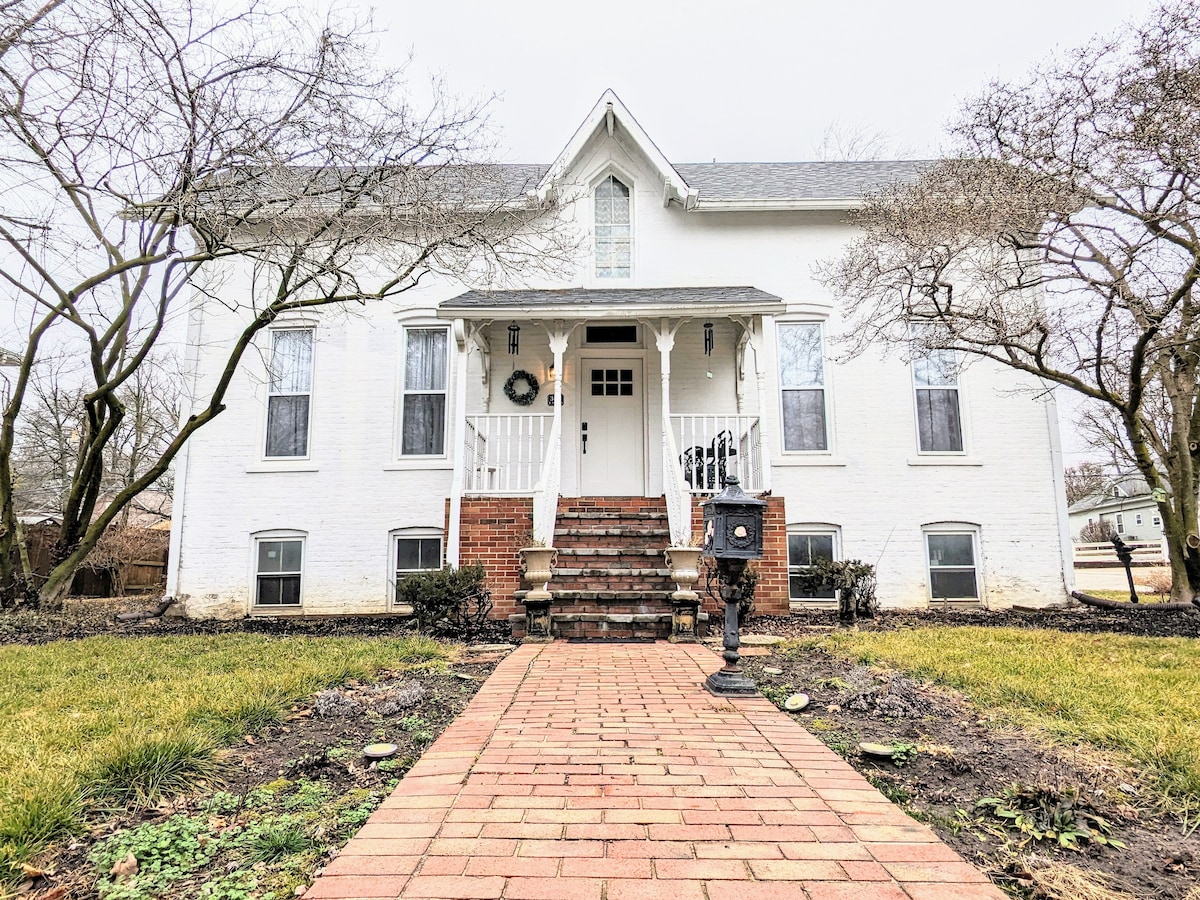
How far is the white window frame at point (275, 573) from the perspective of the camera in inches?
363

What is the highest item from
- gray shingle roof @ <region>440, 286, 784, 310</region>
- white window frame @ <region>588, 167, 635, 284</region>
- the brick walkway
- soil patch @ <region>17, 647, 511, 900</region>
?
white window frame @ <region>588, 167, 635, 284</region>

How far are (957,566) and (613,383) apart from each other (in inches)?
215

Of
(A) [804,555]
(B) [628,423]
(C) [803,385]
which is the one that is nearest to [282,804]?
(B) [628,423]

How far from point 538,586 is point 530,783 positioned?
382 cm

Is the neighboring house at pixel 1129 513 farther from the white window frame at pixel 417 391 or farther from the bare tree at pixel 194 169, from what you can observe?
the bare tree at pixel 194 169

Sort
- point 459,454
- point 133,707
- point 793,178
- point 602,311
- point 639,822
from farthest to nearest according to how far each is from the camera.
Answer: point 793,178 → point 602,311 → point 459,454 → point 133,707 → point 639,822

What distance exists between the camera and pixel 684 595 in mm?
6043

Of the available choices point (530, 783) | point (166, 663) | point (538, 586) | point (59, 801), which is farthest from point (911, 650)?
point (166, 663)

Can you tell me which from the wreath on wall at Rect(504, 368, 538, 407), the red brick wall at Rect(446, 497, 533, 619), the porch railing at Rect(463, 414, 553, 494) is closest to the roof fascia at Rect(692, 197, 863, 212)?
the wreath on wall at Rect(504, 368, 538, 407)

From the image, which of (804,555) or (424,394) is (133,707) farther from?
(804,555)

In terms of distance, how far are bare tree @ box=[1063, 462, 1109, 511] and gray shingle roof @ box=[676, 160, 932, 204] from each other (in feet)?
29.0

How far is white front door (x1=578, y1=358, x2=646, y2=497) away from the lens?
9.44m

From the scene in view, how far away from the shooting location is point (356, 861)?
1903 millimetres

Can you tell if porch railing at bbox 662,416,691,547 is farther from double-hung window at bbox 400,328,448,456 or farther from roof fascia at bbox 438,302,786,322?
double-hung window at bbox 400,328,448,456
